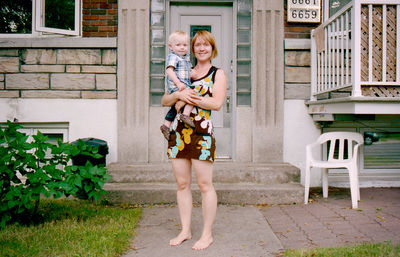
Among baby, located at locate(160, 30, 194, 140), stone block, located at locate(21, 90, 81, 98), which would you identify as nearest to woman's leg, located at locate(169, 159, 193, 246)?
baby, located at locate(160, 30, 194, 140)

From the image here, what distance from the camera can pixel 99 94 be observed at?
5.74m

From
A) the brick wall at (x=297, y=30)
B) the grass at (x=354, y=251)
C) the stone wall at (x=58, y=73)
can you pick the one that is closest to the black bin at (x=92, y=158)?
the stone wall at (x=58, y=73)

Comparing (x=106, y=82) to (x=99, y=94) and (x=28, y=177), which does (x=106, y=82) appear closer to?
(x=99, y=94)

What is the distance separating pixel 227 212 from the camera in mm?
4527

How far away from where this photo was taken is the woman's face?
3.26m

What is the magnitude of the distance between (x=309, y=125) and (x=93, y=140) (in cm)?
325

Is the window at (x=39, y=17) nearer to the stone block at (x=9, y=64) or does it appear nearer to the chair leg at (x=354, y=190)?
the stone block at (x=9, y=64)

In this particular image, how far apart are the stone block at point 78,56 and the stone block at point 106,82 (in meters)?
0.23

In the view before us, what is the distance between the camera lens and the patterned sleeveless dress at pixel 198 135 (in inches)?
129

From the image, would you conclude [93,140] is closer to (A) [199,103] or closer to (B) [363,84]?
(A) [199,103]

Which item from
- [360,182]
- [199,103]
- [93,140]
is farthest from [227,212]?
[360,182]

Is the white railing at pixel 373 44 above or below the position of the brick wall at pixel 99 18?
below

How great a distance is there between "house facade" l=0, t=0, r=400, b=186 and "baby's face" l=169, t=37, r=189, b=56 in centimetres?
258

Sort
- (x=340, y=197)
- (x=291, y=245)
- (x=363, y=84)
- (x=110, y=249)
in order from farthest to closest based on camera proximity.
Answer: (x=340, y=197) < (x=363, y=84) < (x=291, y=245) < (x=110, y=249)
